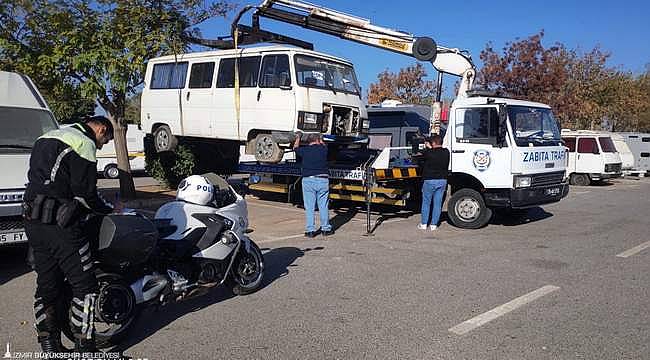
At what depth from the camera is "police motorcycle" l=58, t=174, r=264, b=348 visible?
4.29 m

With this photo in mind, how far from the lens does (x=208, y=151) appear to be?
1504 centimetres

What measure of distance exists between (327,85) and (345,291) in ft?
18.4

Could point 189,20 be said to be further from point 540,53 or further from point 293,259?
point 540,53

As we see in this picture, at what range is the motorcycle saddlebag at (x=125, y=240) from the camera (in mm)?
4230

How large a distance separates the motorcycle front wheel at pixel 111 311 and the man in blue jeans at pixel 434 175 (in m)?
6.56

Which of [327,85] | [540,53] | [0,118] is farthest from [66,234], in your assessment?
[540,53]

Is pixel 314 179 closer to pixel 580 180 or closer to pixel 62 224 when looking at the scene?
pixel 62 224

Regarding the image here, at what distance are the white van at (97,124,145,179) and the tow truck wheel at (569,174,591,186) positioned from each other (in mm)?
17237

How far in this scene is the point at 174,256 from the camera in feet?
16.2

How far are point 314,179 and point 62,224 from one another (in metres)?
5.73

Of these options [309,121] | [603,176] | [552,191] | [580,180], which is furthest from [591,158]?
[309,121]

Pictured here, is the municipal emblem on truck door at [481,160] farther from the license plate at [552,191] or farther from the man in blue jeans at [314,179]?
the man in blue jeans at [314,179]

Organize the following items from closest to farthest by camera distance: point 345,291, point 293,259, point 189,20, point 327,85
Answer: point 345,291, point 293,259, point 327,85, point 189,20

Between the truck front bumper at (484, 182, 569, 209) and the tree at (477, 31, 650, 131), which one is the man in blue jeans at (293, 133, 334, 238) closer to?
the truck front bumper at (484, 182, 569, 209)
